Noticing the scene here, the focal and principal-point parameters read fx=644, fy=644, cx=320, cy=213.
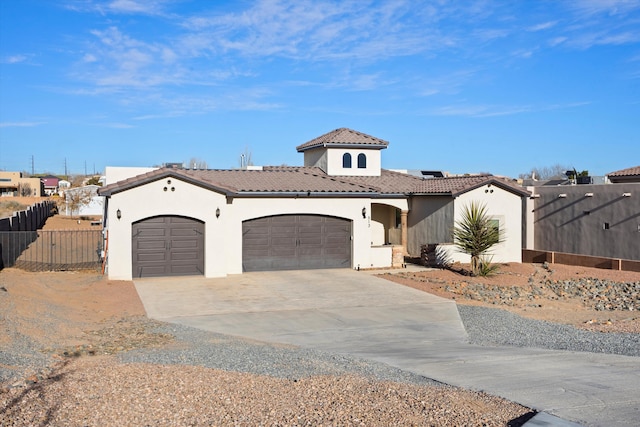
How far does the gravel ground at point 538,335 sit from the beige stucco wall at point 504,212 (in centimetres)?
1192

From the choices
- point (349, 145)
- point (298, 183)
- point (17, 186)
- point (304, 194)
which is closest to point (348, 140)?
point (349, 145)

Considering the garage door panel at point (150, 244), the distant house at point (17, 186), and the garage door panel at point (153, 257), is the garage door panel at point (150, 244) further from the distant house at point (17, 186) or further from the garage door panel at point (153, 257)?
the distant house at point (17, 186)

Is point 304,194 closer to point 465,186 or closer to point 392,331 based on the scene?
point 465,186

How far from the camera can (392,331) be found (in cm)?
1507

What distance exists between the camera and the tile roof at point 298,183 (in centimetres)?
2336

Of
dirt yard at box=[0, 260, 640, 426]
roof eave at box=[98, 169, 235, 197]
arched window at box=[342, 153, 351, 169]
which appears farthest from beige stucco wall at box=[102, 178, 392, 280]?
dirt yard at box=[0, 260, 640, 426]

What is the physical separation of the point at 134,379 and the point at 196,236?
50.4 ft

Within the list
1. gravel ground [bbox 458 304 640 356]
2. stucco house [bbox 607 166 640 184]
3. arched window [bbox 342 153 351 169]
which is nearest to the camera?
gravel ground [bbox 458 304 640 356]

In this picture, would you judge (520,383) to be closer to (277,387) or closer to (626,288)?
(277,387)

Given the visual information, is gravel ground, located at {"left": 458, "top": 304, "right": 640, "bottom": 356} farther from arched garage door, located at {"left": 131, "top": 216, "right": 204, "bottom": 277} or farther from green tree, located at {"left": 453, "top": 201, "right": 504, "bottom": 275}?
arched garage door, located at {"left": 131, "top": 216, "right": 204, "bottom": 277}

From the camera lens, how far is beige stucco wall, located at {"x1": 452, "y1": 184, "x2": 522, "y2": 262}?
2880 centimetres

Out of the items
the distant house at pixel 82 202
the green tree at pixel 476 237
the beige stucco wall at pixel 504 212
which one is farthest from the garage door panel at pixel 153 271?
the distant house at pixel 82 202

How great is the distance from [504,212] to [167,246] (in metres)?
15.1

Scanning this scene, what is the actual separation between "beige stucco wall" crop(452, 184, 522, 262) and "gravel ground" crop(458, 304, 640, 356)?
11.9m
